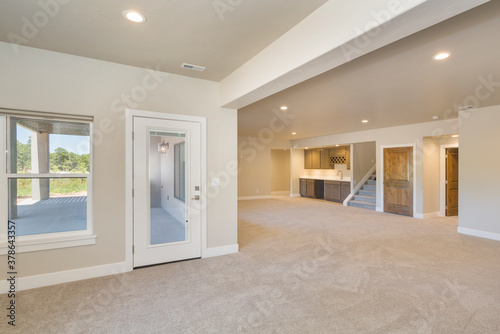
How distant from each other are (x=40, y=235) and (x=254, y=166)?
7825mm

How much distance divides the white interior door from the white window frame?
0.50 m

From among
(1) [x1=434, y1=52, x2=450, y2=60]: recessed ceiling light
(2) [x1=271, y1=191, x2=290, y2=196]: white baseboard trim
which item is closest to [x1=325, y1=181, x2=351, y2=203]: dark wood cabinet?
(2) [x1=271, y1=191, x2=290, y2=196]: white baseboard trim

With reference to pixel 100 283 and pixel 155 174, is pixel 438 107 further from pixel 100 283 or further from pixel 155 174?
pixel 100 283

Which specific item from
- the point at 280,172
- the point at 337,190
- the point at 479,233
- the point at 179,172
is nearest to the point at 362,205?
the point at 337,190

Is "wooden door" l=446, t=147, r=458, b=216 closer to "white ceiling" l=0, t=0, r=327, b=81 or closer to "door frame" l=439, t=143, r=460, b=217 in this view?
"door frame" l=439, t=143, r=460, b=217

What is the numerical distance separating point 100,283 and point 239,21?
10.3 ft

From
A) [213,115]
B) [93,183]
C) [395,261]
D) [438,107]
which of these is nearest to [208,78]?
[213,115]

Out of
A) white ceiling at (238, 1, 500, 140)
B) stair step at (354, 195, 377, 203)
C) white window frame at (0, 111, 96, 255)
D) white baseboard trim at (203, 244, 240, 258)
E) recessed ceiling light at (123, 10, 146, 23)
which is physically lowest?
white baseboard trim at (203, 244, 240, 258)

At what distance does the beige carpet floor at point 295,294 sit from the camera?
2121 mm

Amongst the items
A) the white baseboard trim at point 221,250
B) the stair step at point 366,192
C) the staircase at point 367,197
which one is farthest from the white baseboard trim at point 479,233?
the white baseboard trim at point 221,250

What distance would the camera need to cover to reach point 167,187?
3.49 m

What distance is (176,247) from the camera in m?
3.48

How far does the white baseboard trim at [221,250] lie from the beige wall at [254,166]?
5972 mm

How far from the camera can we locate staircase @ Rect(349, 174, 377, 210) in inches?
323
